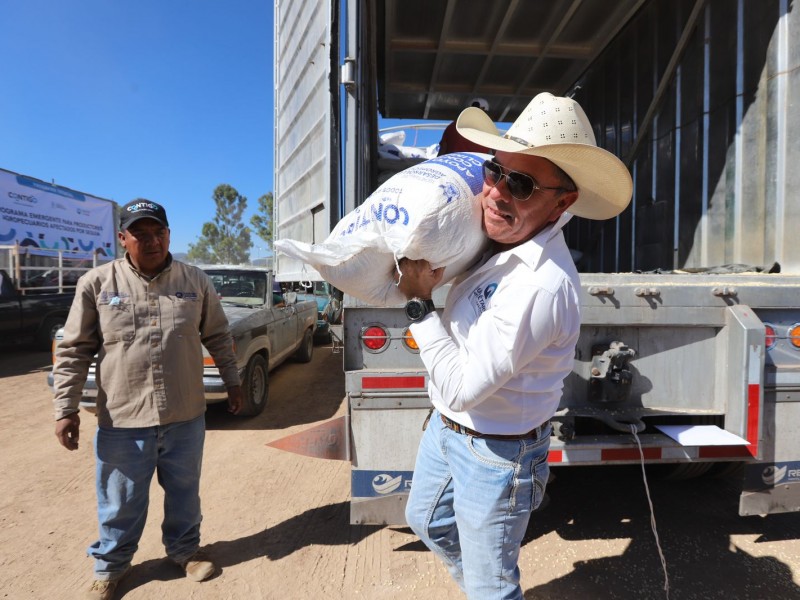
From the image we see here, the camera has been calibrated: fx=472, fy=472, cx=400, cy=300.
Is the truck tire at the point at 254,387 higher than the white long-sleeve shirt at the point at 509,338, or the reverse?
the white long-sleeve shirt at the point at 509,338

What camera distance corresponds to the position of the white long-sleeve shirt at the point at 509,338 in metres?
1.20

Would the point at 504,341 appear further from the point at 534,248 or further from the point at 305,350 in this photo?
the point at 305,350

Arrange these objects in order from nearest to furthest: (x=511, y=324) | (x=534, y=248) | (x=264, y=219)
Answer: (x=511, y=324), (x=534, y=248), (x=264, y=219)

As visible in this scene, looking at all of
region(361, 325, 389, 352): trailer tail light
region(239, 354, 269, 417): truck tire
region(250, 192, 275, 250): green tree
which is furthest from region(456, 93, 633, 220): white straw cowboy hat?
region(250, 192, 275, 250): green tree

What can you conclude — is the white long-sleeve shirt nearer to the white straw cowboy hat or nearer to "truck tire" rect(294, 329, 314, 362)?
the white straw cowboy hat

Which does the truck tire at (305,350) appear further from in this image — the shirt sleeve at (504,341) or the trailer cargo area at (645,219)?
the shirt sleeve at (504,341)

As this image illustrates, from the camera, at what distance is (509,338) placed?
1.19 m

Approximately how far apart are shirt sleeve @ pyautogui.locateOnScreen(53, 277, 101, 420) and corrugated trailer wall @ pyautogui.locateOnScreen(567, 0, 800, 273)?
3.64 metres

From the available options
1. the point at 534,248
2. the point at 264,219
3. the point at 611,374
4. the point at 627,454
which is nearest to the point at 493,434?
the point at 534,248

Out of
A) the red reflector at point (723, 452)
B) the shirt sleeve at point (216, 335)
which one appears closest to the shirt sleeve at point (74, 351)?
the shirt sleeve at point (216, 335)

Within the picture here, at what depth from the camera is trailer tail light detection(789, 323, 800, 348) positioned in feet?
7.36

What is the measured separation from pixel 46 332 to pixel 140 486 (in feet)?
28.9

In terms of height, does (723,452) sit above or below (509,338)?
below

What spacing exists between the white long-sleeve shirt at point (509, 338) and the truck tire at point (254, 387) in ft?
13.0
